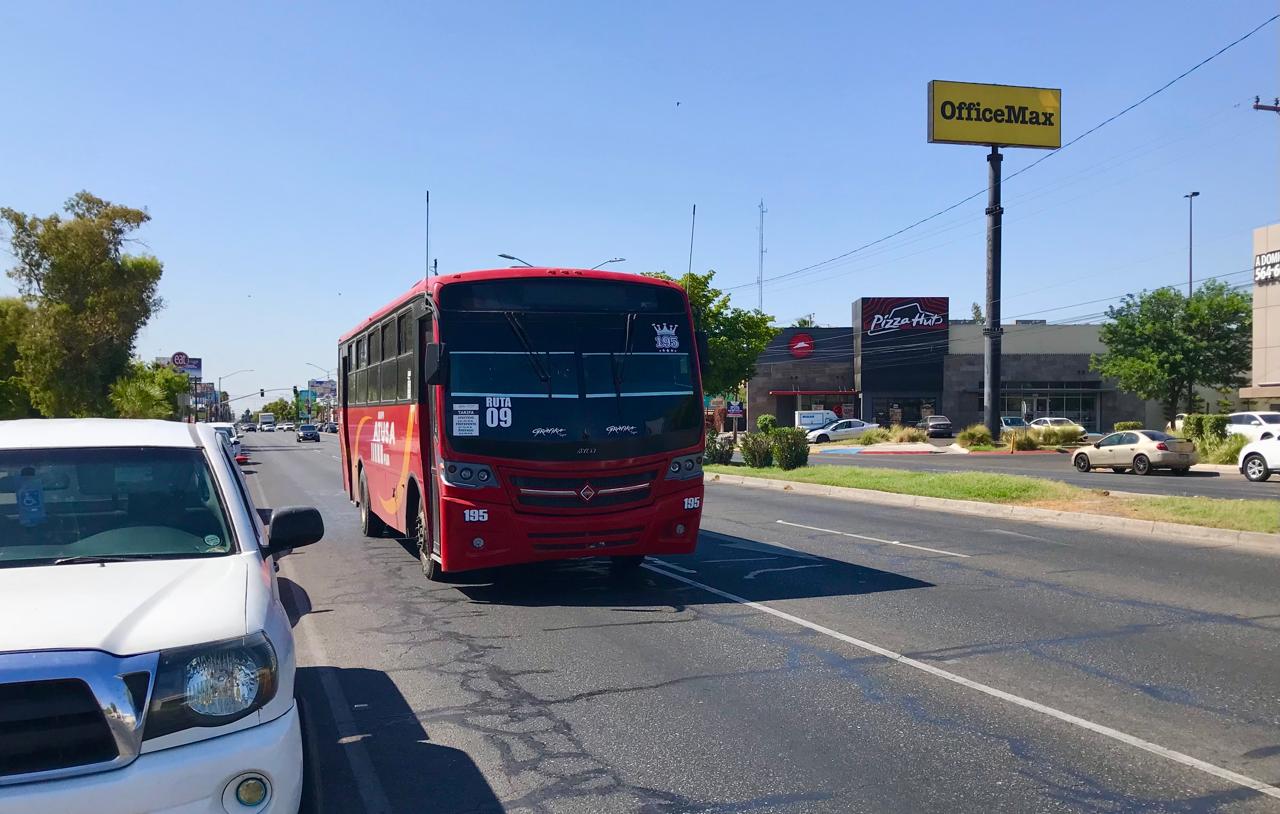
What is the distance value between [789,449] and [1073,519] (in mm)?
13020

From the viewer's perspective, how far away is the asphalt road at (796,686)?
505cm

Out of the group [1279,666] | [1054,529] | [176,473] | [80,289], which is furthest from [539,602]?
[80,289]

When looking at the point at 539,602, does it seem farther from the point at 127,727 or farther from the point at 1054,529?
the point at 1054,529

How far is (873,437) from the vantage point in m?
57.5

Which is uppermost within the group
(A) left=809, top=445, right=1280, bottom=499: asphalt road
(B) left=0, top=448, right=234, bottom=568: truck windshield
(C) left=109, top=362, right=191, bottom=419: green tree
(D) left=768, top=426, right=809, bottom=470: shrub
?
(C) left=109, top=362, right=191, bottom=419: green tree

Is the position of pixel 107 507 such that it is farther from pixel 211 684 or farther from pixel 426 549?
pixel 426 549

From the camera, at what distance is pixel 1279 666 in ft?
24.0

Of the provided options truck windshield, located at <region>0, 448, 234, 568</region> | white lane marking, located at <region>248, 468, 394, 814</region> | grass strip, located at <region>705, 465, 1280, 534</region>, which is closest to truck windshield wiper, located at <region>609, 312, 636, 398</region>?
white lane marking, located at <region>248, 468, 394, 814</region>

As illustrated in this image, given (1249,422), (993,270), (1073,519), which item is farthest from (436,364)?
(993,270)

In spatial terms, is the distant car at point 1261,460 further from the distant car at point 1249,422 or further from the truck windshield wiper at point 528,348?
the truck windshield wiper at point 528,348

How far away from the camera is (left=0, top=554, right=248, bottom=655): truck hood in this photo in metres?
3.43

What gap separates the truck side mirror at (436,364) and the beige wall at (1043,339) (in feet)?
218

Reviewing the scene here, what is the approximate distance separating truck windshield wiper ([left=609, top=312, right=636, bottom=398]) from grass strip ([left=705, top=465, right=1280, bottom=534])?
982 cm

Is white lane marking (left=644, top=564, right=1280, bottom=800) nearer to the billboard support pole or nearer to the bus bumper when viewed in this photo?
the bus bumper
